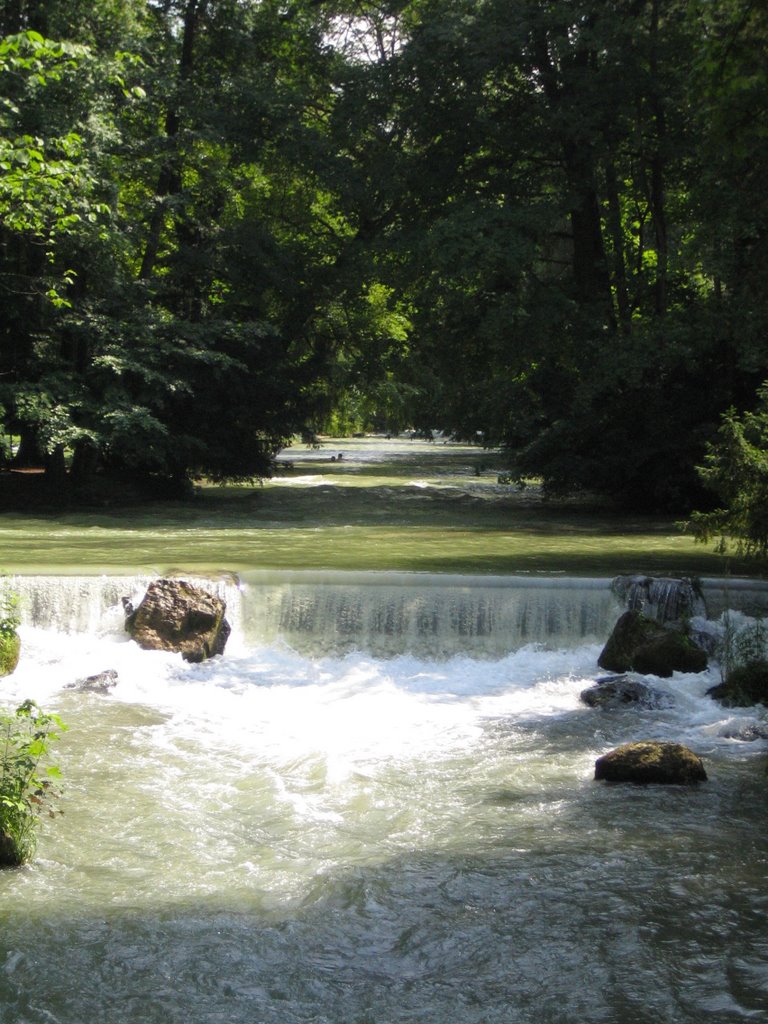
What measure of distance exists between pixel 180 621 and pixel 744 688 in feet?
19.3

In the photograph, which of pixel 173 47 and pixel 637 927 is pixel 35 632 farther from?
pixel 173 47

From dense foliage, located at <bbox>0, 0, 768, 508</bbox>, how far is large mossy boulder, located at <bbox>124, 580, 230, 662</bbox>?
8278mm

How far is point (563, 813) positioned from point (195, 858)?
253 centimetres

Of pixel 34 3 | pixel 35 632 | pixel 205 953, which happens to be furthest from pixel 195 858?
pixel 34 3

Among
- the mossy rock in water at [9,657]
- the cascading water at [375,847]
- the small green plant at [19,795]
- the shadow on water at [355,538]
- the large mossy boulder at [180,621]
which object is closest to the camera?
the cascading water at [375,847]

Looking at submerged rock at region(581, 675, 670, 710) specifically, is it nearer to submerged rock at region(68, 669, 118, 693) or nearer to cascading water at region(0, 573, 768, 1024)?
cascading water at region(0, 573, 768, 1024)

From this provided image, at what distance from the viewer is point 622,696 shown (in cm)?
1116

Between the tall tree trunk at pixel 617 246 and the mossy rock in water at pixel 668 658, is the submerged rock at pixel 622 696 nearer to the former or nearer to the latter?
the mossy rock in water at pixel 668 658

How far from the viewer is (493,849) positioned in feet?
24.6

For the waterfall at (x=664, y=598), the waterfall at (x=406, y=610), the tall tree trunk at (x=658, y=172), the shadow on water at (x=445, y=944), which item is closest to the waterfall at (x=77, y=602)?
the waterfall at (x=406, y=610)

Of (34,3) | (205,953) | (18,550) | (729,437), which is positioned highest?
(34,3)

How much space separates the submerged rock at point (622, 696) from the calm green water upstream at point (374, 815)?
18cm

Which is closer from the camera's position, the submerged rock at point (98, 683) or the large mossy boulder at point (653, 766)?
the large mossy boulder at point (653, 766)

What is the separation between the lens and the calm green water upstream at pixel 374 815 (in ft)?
18.9
